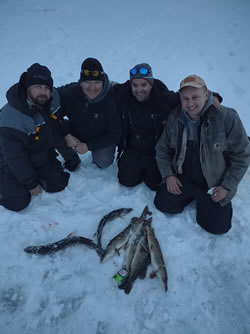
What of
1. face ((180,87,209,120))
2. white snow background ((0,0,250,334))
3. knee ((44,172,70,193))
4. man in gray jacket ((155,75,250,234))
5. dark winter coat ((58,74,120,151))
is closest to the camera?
white snow background ((0,0,250,334))

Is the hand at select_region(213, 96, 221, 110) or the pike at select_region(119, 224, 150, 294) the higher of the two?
the hand at select_region(213, 96, 221, 110)

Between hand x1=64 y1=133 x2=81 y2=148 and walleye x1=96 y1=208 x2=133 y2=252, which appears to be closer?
walleye x1=96 y1=208 x2=133 y2=252

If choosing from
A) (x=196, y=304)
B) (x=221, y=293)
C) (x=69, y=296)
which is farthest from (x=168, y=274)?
(x=69, y=296)

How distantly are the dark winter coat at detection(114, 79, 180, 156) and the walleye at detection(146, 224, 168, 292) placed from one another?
148cm

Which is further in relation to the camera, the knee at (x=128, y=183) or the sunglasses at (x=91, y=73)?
the knee at (x=128, y=183)

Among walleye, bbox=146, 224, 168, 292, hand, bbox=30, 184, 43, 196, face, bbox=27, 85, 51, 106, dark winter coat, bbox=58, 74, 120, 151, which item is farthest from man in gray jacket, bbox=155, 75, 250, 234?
hand, bbox=30, 184, 43, 196

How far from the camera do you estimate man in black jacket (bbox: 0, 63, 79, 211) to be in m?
2.85

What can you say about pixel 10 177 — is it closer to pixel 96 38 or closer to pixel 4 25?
pixel 96 38

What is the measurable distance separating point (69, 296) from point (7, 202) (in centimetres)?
166

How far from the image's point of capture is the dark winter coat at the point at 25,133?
2848 millimetres

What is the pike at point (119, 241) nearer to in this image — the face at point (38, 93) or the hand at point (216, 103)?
the hand at point (216, 103)

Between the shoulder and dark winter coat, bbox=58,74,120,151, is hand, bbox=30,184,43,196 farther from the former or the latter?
dark winter coat, bbox=58,74,120,151

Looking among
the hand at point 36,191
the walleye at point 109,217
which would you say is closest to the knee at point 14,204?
the hand at point 36,191

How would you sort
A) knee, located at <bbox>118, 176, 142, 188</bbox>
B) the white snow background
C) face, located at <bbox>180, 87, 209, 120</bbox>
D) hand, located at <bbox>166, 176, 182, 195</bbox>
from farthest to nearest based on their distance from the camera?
1. knee, located at <bbox>118, 176, 142, 188</bbox>
2. hand, located at <bbox>166, 176, 182, 195</bbox>
3. face, located at <bbox>180, 87, 209, 120</bbox>
4. the white snow background
